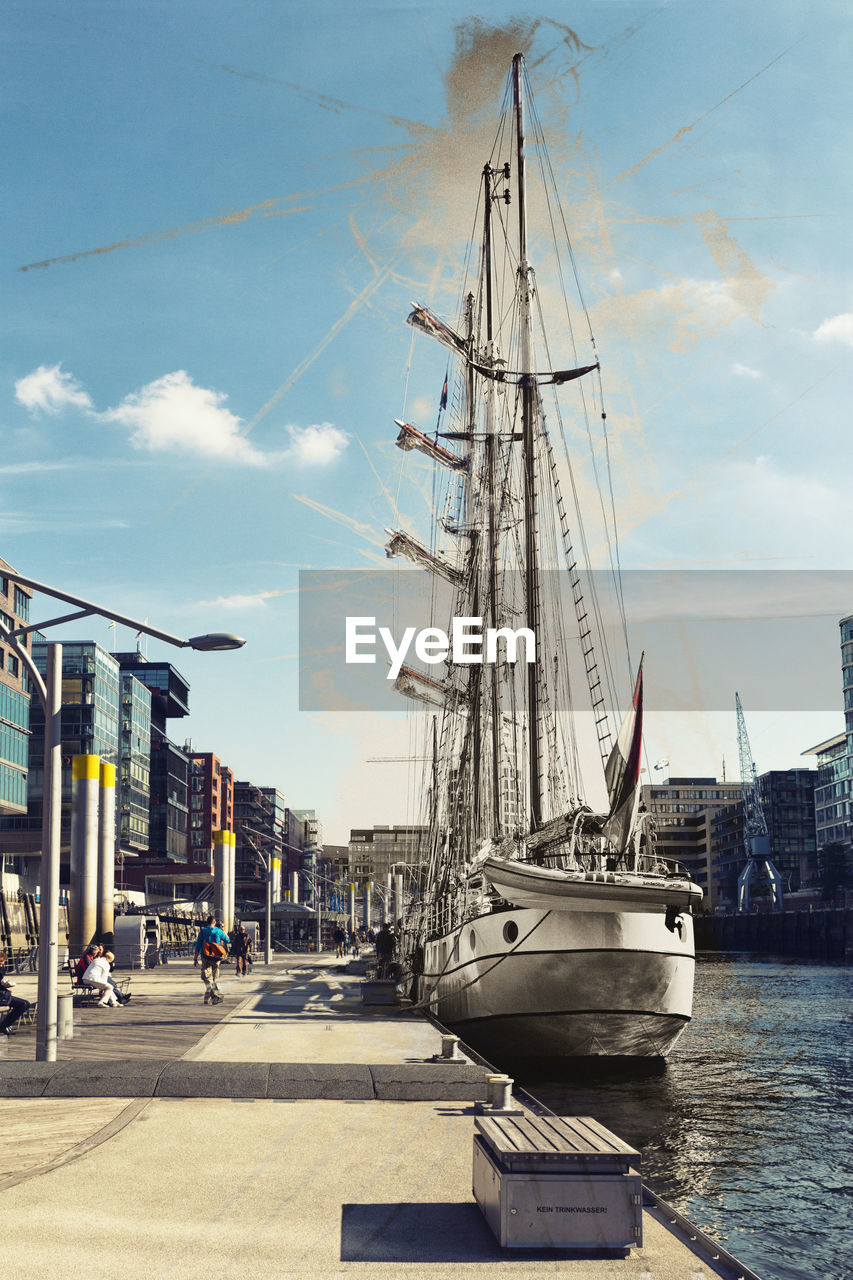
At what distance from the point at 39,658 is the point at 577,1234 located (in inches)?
4644

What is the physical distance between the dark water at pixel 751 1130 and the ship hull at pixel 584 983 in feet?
3.40

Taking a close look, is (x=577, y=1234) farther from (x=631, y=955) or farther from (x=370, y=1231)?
(x=631, y=955)

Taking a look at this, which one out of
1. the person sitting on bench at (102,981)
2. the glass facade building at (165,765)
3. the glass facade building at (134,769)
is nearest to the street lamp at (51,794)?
the person sitting on bench at (102,981)

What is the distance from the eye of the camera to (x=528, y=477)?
133ft

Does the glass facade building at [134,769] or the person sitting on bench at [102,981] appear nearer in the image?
the person sitting on bench at [102,981]

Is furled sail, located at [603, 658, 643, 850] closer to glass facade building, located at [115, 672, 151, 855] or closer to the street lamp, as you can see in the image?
the street lamp

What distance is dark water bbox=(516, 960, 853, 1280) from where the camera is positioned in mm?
15344

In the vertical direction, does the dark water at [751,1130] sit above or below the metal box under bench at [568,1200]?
below

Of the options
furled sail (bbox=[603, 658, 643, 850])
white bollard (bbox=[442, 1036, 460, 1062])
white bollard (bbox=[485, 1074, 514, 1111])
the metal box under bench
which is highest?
furled sail (bbox=[603, 658, 643, 850])

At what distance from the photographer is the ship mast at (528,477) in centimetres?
3669

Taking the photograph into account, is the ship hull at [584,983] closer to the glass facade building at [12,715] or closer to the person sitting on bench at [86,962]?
the person sitting on bench at [86,962]

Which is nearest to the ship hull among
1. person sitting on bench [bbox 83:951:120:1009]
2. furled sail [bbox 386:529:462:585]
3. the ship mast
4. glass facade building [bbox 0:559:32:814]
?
the ship mast

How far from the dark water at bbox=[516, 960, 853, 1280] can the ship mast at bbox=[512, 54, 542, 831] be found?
939 centimetres

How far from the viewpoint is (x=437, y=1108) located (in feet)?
49.8
